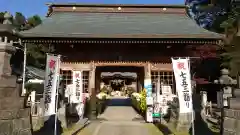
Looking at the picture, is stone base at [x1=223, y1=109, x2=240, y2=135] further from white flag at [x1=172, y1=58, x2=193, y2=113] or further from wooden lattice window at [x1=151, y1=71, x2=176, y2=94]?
wooden lattice window at [x1=151, y1=71, x2=176, y2=94]

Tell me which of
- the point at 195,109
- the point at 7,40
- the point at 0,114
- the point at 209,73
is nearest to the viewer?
the point at 0,114

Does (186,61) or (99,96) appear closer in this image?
(186,61)

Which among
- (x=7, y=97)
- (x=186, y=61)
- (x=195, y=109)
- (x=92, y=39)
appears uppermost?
(x=92, y=39)

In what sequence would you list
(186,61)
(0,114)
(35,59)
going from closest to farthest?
(0,114)
(186,61)
(35,59)

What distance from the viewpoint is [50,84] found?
909 cm

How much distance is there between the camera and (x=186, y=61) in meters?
9.63

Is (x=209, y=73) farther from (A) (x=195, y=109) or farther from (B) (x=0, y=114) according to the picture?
(B) (x=0, y=114)

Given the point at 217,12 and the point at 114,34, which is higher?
the point at 217,12

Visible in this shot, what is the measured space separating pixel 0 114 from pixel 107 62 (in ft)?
34.7

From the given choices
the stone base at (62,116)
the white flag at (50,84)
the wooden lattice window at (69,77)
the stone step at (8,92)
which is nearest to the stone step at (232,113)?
the white flag at (50,84)

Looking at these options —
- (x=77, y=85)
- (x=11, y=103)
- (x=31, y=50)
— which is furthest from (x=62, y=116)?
(x=31, y=50)

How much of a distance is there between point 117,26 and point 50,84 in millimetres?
10027

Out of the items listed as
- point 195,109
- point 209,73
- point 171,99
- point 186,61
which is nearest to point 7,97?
point 186,61

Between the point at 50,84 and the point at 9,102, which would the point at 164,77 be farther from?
the point at 9,102
